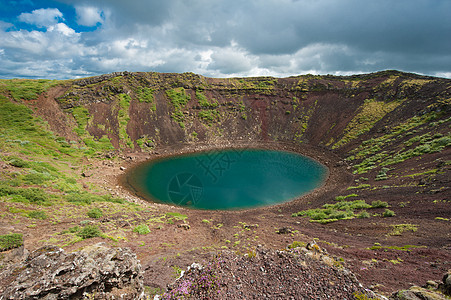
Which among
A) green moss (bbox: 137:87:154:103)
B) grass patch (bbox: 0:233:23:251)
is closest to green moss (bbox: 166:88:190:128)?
green moss (bbox: 137:87:154:103)

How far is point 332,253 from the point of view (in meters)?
11.8

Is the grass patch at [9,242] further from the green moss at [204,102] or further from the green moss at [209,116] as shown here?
the green moss at [204,102]

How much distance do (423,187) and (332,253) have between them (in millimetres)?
16243

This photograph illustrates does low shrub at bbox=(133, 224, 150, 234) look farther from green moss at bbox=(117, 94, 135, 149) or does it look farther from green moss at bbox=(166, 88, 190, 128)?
green moss at bbox=(166, 88, 190, 128)

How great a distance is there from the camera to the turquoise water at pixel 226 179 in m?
28.6

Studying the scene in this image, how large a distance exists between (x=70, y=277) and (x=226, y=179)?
29.8 meters

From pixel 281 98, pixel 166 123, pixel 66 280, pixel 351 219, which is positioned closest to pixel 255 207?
pixel 351 219

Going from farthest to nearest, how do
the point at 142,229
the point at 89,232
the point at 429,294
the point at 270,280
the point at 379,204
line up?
the point at 379,204 < the point at 142,229 < the point at 89,232 < the point at 270,280 < the point at 429,294

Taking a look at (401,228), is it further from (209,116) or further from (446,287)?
(209,116)

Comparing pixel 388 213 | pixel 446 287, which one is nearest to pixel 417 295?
pixel 446 287

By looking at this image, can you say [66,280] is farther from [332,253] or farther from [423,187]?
[423,187]

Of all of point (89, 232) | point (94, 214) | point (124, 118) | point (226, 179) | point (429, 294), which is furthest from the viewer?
point (124, 118)

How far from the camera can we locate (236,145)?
182ft

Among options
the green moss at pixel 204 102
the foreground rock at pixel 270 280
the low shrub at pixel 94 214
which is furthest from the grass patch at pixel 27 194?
the green moss at pixel 204 102
